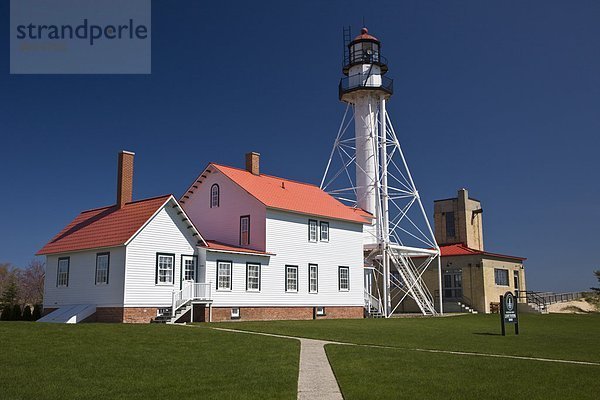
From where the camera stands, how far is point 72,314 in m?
28.6

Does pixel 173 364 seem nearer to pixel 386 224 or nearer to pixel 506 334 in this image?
Answer: pixel 506 334

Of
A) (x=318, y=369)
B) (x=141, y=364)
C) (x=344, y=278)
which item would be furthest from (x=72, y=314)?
(x=318, y=369)

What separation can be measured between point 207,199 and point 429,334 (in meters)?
18.6

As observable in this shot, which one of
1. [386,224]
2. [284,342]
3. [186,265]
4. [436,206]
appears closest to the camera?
[284,342]

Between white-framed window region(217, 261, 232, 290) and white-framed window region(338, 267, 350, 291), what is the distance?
8919 millimetres

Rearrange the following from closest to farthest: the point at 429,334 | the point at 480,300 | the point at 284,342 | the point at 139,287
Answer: the point at 284,342 < the point at 429,334 < the point at 139,287 < the point at 480,300

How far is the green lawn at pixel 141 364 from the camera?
11125 mm

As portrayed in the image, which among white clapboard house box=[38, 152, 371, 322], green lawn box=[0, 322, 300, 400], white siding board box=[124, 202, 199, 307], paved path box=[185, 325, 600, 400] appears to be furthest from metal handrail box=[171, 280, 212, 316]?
paved path box=[185, 325, 600, 400]

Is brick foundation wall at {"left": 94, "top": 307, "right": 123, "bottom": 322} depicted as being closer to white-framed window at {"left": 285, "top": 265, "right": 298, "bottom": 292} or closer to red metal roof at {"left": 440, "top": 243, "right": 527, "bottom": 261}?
white-framed window at {"left": 285, "top": 265, "right": 298, "bottom": 292}

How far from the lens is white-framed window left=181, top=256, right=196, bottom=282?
99.1 feet

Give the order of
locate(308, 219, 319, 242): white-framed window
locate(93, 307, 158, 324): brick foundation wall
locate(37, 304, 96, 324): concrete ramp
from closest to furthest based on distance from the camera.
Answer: locate(93, 307, 158, 324): brick foundation wall, locate(37, 304, 96, 324): concrete ramp, locate(308, 219, 319, 242): white-framed window

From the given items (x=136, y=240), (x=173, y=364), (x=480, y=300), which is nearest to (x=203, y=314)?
(x=136, y=240)

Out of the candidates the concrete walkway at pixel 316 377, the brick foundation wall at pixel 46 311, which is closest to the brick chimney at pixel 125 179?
the brick foundation wall at pixel 46 311

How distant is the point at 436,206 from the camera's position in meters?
58.1
